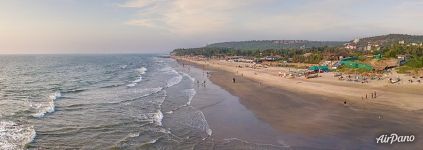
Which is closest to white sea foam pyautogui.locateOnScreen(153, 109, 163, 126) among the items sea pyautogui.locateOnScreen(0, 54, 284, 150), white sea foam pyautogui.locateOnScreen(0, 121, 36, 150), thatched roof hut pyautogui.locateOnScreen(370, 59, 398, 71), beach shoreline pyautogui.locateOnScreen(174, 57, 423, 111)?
sea pyautogui.locateOnScreen(0, 54, 284, 150)

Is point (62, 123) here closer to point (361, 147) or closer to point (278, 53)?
point (361, 147)

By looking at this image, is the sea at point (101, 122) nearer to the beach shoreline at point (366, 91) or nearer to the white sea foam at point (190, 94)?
the white sea foam at point (190, 94)

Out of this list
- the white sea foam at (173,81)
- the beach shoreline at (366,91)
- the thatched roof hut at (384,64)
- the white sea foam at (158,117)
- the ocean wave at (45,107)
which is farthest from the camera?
the thatched roof hut at (384,64)

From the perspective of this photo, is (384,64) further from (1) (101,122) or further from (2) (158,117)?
(1) (101,122)

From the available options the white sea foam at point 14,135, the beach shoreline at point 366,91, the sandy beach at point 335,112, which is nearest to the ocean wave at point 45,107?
the white sea foam at point 14,135

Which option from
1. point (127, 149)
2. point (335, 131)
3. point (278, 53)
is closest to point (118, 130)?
point (127, 149)

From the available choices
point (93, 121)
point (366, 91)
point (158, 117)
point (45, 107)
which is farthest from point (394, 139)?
point (45, 107)
